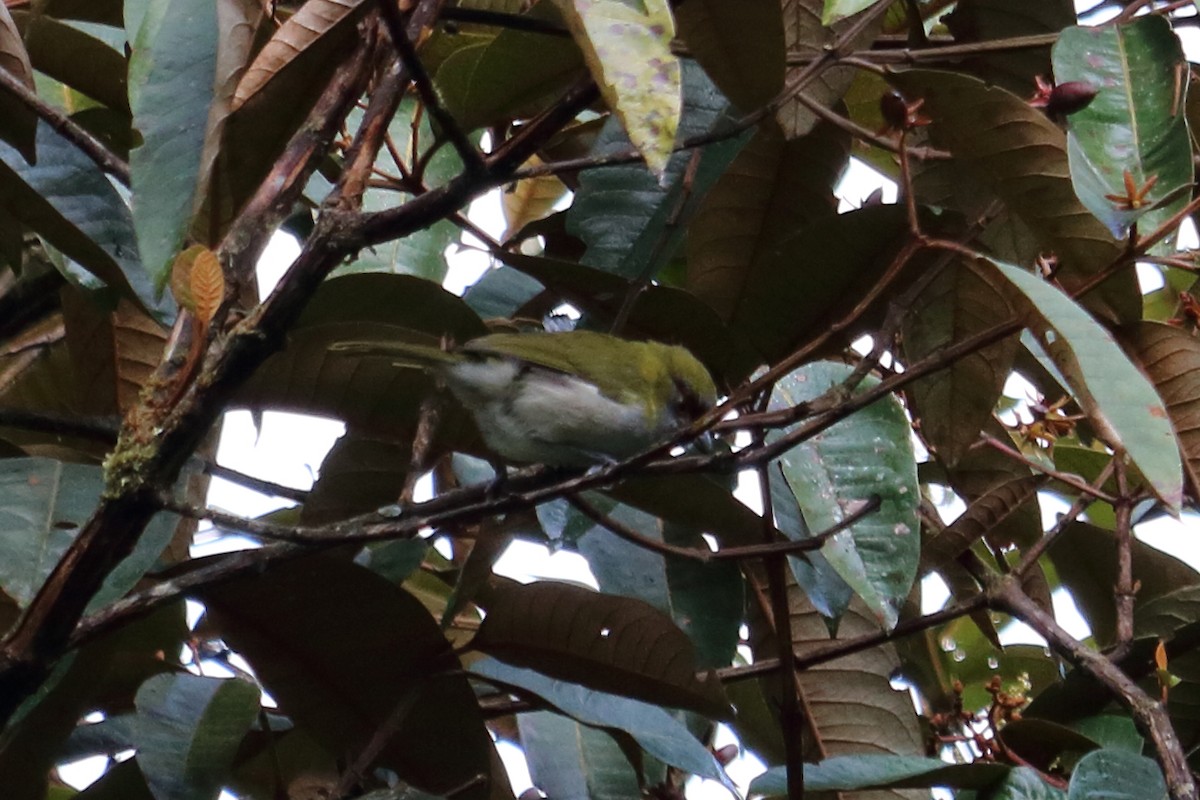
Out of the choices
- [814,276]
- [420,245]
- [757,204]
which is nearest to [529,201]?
[420,245]

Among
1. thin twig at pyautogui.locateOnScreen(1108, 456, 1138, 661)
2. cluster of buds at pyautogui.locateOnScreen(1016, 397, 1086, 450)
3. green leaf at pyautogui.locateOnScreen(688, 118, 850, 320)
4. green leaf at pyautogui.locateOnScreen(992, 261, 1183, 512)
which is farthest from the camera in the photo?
cluster of buds at pyautogui.locateOnScreen(1016, 397, 1086, 450)

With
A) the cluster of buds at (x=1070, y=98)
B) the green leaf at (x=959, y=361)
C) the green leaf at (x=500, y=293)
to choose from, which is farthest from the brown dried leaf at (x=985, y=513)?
the green leaf at (x=500, y=293)

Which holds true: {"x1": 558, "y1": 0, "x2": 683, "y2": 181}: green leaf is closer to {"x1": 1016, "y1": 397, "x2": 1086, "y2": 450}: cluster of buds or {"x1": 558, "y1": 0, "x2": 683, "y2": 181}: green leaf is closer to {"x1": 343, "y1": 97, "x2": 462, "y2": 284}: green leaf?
{"x1": 343, "y1": 97, "x2": 462, "y2": 284}: green leaf

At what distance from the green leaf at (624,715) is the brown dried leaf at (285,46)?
88cm

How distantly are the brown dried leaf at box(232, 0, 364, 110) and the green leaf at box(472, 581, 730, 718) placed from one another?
788 millimetres

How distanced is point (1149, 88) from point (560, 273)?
0.87 meters

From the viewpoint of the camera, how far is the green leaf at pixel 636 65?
1136 mm

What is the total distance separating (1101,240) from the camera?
6.15 ft

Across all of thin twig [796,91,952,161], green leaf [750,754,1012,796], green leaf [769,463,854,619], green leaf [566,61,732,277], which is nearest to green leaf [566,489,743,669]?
green leaf [769,463,854,619]

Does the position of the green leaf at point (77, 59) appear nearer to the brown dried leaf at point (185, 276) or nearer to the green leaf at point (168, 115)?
the green leaf at point (168, 115)

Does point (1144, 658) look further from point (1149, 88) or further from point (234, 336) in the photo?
point (234, 336)

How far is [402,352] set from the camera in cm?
183

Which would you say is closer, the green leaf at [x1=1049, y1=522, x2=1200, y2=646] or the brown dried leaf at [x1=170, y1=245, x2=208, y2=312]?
the brown dried leaf at [x1=170, y1=245, x2=208, y2=312]

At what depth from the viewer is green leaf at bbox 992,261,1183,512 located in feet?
4.12
